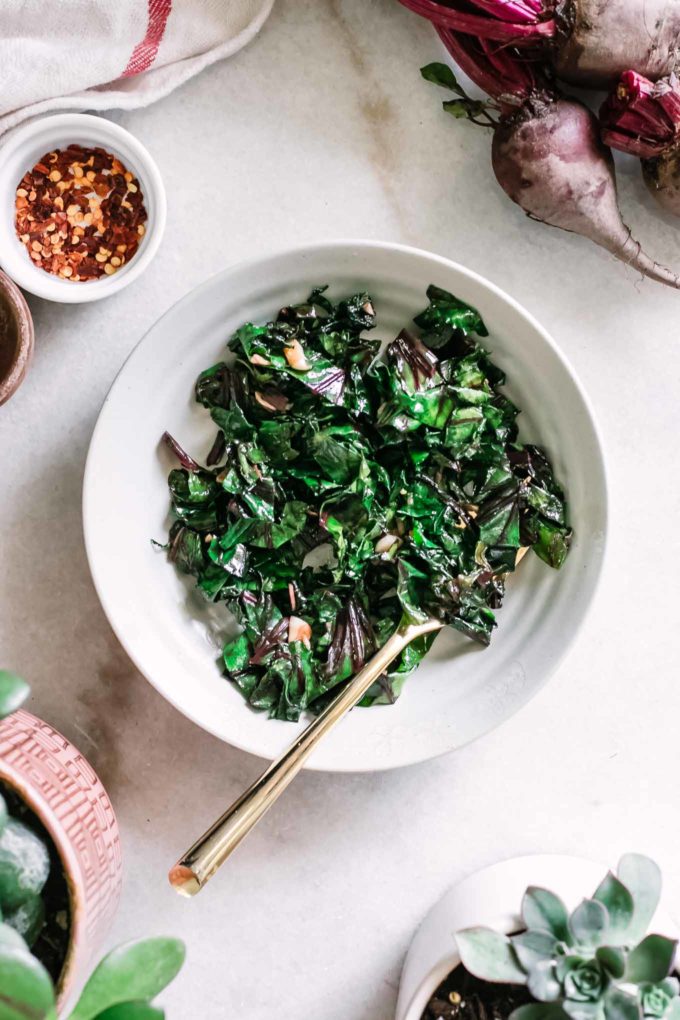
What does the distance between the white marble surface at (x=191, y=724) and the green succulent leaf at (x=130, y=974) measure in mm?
550

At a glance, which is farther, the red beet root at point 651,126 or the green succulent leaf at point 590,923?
the red beet root at point 651,126

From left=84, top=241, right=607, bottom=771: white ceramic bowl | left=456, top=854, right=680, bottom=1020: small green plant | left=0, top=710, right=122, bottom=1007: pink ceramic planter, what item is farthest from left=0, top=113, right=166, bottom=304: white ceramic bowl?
left=456, top=854, right=680, bottom=1020: small green plant

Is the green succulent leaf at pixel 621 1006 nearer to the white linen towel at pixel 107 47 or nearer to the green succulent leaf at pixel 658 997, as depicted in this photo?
the green succulent leaf at pixel 658 997

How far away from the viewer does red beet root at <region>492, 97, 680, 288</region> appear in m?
1.32

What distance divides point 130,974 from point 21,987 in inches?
5.2

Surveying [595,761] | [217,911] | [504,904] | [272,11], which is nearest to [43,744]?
[217,911]

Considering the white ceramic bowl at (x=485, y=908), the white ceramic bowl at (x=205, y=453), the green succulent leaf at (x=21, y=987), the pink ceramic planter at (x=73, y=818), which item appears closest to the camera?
the green succulent leaf at (x=21, y=987)

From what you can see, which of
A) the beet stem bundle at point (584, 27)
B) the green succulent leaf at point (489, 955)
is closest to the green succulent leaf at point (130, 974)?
the green succulent leaf at point (489, 955)

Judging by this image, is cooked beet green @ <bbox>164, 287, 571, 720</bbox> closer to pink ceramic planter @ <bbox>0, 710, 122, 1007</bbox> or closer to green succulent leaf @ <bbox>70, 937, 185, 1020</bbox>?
pink ceramic planter @ <bbox>0, 710, 122, 1007</bbox>

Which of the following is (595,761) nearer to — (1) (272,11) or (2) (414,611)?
(2) (414,611)

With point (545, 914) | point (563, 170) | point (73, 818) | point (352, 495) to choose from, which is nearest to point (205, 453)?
point (352, 495)

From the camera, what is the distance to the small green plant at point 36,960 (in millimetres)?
738

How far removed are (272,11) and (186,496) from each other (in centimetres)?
72

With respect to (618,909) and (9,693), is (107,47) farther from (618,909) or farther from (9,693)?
(618,909)
